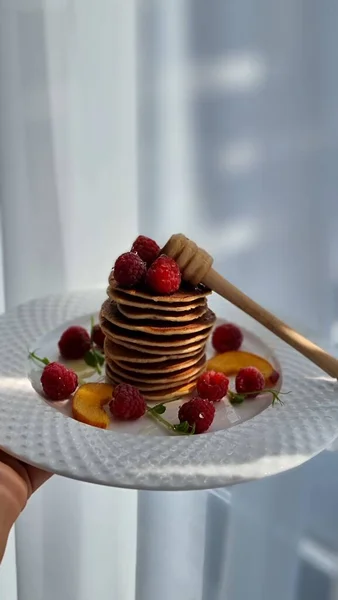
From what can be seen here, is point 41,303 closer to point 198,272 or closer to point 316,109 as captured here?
point 198,272

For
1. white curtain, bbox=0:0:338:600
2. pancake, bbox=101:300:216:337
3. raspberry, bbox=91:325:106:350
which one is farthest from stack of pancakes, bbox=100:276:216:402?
white curtain, bbox=0:0:338:600

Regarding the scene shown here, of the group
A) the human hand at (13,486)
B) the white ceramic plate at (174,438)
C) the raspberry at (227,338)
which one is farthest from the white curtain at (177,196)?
the human hand at (13,486)

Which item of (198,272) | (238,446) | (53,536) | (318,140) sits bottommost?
(53,536)

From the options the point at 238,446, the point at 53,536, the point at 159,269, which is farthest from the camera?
the point at 53,536

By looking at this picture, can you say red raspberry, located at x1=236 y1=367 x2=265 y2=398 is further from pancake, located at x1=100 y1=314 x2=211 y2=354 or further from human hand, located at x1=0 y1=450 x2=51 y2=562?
human hand, located at x1=0 y1=450 x2=51 y2=562

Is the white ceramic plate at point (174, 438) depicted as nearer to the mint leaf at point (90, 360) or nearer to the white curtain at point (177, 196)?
the mint leaf at point (90, 360)

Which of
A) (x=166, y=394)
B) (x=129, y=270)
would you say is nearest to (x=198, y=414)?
(x=166, y=394)

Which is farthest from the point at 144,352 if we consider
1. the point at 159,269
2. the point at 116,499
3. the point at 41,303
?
the point at 116,499
